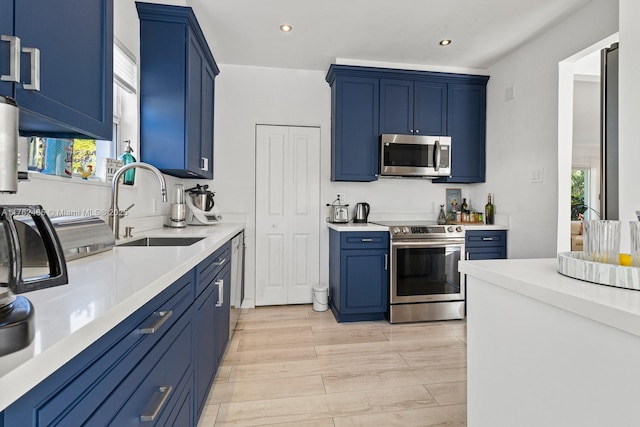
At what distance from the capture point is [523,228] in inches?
122

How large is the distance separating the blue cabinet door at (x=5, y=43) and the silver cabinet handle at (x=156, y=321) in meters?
0.69

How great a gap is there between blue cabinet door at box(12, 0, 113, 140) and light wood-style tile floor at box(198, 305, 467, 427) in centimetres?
155

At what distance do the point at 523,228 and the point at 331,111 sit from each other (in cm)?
237

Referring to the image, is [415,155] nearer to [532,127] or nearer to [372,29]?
[532,127]

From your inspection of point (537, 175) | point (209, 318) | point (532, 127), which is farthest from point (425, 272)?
point (209, 318)

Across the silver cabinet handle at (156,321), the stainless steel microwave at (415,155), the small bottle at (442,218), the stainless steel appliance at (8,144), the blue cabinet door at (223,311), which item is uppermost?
the stainless steel microwave at (415,155)

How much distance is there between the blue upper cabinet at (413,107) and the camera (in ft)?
11.2

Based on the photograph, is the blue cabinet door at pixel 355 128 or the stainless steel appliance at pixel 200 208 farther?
the blue cabinet door at pixel 355 128

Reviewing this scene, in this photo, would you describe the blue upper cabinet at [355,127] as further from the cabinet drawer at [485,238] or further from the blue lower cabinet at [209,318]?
the blue lower cabinet at [209,318]

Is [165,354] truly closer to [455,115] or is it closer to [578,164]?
[455,115]

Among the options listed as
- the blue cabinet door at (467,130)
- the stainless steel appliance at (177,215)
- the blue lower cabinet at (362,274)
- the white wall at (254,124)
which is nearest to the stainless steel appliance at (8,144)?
the stainless steel appliance at (177,215)

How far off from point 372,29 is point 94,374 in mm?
3120

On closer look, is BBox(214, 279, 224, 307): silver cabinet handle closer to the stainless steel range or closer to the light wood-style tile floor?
the light wood-style tile floor

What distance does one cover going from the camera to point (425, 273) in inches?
123
